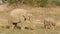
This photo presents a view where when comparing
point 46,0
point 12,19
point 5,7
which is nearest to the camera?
point 12,19

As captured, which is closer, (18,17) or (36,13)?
(18,17)

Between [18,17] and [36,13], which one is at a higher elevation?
[18,17]

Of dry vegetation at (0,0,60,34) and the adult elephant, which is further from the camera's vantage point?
dry vegetation at (0,0,60,34)

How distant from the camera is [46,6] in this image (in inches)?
1070

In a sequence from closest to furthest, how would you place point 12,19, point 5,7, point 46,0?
point 12,19
point 5,7
point 46,0

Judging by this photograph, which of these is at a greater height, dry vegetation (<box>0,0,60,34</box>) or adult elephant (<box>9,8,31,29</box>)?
adult elephant (<box>9,8,31,29</box>)

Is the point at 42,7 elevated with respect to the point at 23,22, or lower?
lower

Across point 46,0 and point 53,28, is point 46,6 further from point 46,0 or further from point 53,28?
point 53,28

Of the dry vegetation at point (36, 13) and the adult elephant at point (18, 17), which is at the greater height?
the adult elephant at point (18, 17)

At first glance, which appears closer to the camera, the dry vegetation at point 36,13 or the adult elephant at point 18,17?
the adult elephant at point 18,17

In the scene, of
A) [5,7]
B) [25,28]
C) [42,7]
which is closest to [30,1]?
[42,7]

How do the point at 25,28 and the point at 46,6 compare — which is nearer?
the point at 25,28

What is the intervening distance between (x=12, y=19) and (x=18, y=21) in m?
0.35

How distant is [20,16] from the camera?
549 inches
